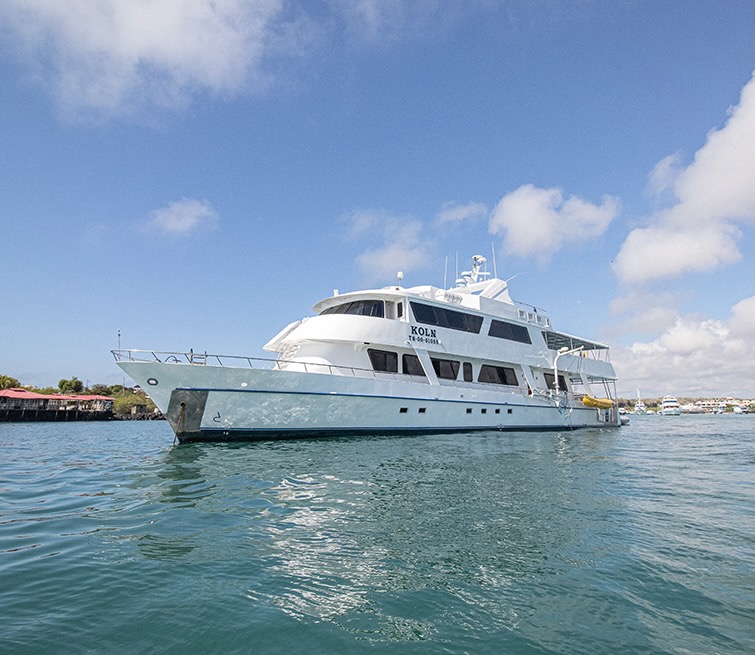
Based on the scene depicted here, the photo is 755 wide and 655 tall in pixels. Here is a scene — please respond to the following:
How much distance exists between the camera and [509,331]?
19.6 m

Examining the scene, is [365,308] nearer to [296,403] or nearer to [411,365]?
[411,365]

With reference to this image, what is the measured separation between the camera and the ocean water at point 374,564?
250 centimetres

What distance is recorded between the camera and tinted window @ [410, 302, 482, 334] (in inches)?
641

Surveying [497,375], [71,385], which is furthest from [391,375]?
[71,385]

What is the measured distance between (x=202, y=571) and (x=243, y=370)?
8920mm

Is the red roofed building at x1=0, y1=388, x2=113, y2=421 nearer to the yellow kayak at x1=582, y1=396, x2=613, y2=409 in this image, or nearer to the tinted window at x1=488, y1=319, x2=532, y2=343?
the tinted window at x1=488, y1=319, x2=532, y2=343

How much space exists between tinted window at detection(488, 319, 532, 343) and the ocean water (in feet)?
38.6

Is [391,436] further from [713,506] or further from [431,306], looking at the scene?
[713,506]

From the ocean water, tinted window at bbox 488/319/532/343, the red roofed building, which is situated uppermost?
tinted window at bbox 488/319/532/343

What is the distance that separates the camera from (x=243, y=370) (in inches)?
469

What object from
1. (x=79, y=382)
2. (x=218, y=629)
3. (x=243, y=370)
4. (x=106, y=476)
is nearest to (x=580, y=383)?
(x=243, y=370)

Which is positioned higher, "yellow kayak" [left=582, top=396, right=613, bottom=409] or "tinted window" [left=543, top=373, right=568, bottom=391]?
"tinted window" [left=543, top=373, right=568, bottom=391]

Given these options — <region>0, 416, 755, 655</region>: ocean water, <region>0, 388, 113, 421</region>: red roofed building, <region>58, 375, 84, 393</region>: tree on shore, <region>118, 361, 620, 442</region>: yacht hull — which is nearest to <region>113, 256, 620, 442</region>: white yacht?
<region>118, 361, 620, 442</region>: yacht hull

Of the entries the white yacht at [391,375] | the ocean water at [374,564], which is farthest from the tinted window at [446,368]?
the ocean water at [374,564]
